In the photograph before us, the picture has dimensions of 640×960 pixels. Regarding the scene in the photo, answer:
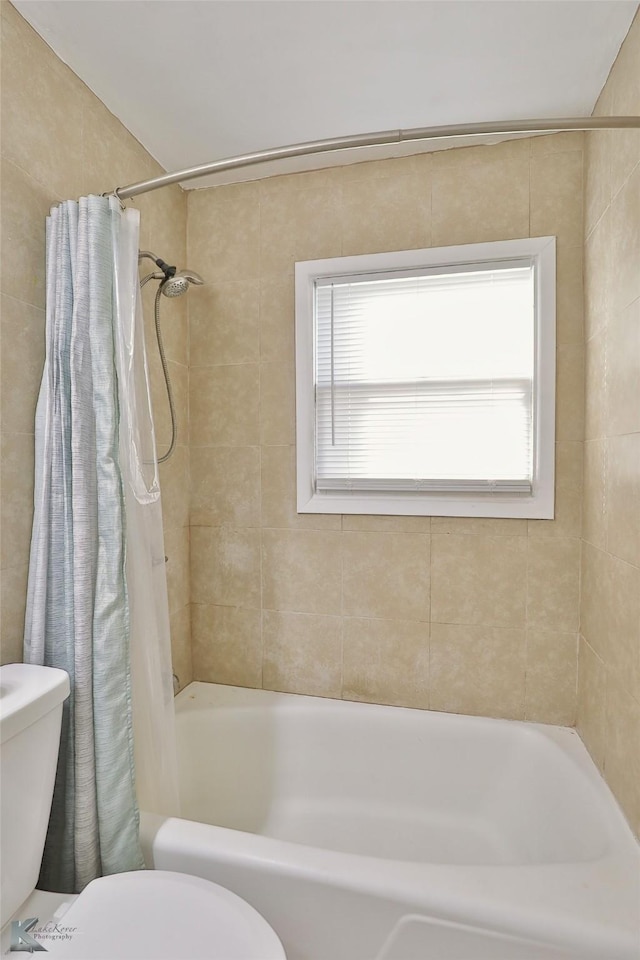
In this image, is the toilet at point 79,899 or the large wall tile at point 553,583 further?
the large wall tile at point 553,583

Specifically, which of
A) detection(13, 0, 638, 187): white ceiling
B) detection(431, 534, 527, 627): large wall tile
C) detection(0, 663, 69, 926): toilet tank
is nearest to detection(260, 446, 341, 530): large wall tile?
detection(431, 534, 527, 627): large wall tile

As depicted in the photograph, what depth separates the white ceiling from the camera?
1.26 meters

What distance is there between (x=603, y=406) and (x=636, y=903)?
1.18 metres

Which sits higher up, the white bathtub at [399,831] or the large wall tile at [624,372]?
the large wall tile at [624,372]

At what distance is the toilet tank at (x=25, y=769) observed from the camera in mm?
974

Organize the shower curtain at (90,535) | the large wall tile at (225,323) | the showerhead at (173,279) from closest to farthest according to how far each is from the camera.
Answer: the shower curtain at (90,535) → the showerhead at (173,279) → the large wall tile at (225,323)

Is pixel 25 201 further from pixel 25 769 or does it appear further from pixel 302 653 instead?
pixel 302 653

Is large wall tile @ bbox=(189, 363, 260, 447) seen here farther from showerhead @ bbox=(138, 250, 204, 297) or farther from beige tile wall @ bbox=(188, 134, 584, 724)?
showerhead @ bbox=(138, 250, 204, 297)

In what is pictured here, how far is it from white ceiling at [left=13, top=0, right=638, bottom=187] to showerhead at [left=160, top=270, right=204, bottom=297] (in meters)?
0.52

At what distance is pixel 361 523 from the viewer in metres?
1.87

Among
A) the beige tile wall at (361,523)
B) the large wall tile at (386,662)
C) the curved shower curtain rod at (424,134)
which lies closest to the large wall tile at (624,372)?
the beige tile wall at (361,523)

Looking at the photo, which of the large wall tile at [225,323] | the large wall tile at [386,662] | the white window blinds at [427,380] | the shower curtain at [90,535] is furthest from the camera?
the large wall tile at [225,323]

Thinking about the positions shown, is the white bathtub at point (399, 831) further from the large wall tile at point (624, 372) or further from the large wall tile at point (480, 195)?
the large wall tile at point (480, 195)

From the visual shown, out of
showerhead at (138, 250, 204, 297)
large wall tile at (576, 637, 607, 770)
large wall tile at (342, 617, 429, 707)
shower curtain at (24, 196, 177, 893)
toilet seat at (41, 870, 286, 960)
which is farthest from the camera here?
large wall tile at (342, 617, 429, 707)
